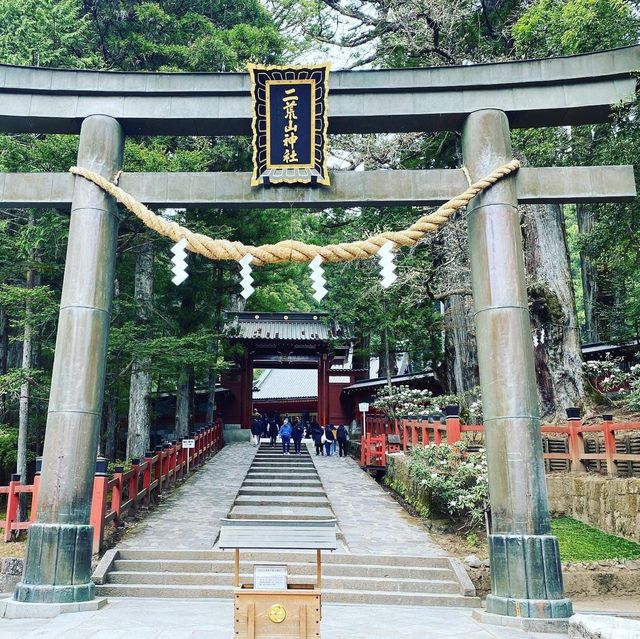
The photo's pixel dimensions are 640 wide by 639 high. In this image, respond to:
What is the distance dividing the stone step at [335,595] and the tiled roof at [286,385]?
23.9m

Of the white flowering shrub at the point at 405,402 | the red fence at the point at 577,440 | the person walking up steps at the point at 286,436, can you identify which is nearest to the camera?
the red fence at the point at 577,440

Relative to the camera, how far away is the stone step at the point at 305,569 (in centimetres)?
803

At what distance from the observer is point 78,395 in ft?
20.9

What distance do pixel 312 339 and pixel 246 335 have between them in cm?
271

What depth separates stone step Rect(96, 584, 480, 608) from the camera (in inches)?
288

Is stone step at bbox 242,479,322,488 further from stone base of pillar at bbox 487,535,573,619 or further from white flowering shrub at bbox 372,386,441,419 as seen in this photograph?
stone base of pillar at bbox 487,535,573,619

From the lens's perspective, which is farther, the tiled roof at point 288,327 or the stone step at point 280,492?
the tiled roof at point 288,327

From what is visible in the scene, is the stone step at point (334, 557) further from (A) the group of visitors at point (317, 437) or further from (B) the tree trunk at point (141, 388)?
(A) the group of visitors at point (317, 437)

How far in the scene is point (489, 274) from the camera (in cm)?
658

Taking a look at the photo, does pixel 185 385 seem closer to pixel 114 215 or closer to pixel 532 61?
pixel 114 215

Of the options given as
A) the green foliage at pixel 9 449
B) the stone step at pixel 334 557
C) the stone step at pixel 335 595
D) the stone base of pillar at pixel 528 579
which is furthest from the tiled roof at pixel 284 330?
the stone base of pillar at pixel 528 579

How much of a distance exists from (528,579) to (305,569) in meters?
3.31

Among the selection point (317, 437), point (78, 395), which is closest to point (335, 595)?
point (78, 395)

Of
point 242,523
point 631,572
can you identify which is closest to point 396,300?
point 631,572
